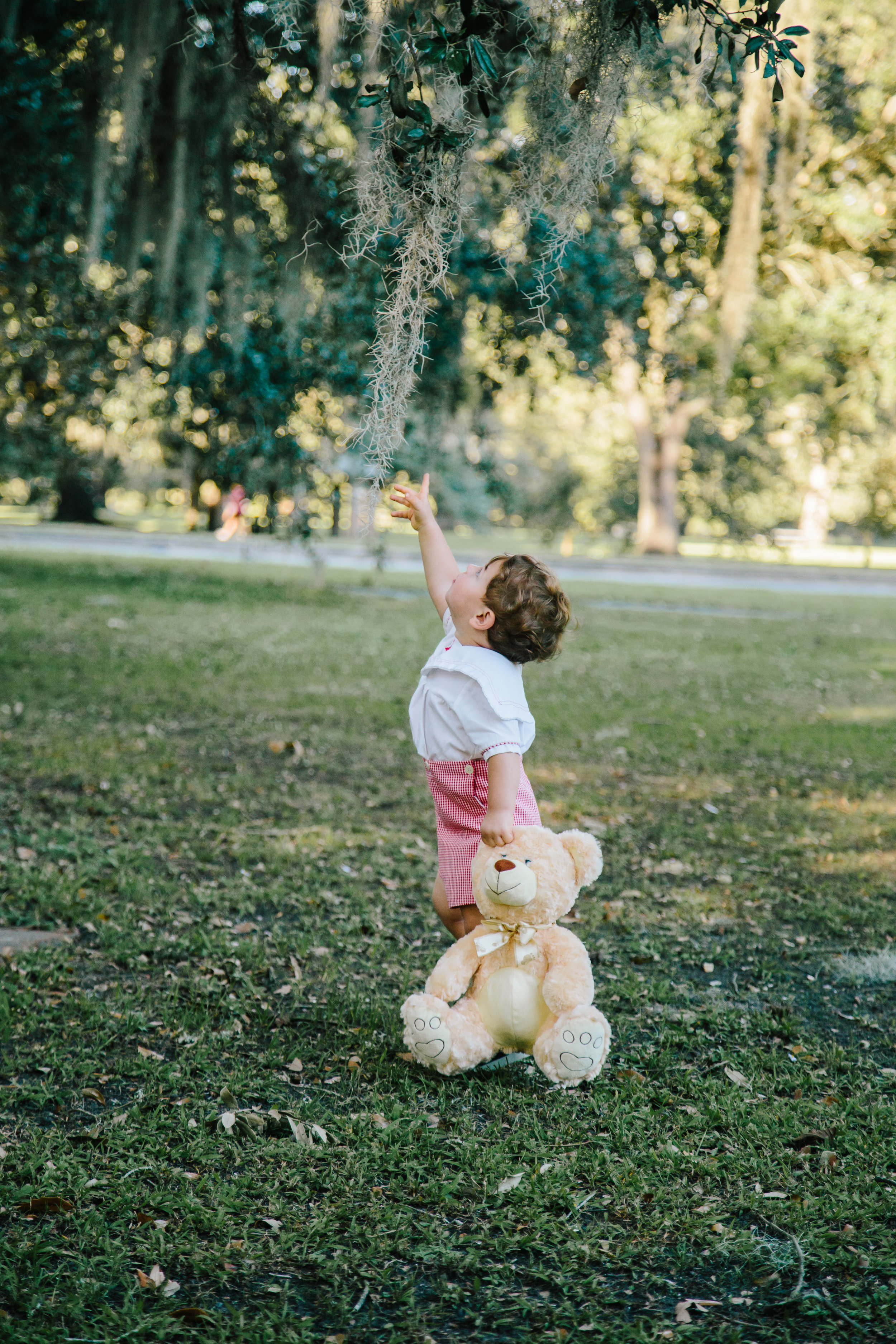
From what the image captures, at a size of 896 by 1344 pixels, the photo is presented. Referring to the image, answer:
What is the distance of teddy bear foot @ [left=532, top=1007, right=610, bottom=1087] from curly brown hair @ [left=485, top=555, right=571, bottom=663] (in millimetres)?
876

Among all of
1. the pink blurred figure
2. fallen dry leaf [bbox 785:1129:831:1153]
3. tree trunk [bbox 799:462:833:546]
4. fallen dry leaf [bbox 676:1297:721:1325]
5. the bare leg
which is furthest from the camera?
tree trunk [bbox 799:462:833:546]

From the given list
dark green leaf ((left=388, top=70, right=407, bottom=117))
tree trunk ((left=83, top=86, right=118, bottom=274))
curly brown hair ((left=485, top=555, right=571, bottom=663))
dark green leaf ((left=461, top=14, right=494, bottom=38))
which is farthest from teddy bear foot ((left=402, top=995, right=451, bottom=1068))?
tree trunk ((left=83, top=86, right=118, bottom=274))

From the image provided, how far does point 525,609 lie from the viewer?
2775 millimetres

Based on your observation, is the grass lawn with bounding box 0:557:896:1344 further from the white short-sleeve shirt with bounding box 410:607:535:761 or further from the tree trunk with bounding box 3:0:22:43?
the tree trunk with bounding box 3:0:22:43

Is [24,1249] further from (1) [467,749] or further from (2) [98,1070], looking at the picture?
(1) [467,749]

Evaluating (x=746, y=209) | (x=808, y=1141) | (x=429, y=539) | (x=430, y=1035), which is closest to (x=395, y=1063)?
(x=430, y=1035)

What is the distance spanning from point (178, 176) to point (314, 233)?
2.99ft

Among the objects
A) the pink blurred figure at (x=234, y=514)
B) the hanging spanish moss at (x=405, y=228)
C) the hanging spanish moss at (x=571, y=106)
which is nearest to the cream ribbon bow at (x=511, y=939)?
the hanging spanish moss at (x=405, y=228)

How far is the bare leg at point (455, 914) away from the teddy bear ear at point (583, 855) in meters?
0.33

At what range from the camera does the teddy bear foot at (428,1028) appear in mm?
2666

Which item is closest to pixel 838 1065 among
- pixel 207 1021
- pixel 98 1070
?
pixel 207 1021

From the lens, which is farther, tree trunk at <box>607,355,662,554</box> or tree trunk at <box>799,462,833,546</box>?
tree trunk at <box>799,462,833,546</box>

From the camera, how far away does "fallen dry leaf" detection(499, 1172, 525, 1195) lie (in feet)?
7.78

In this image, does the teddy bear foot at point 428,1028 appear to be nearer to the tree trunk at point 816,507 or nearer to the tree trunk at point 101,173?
the tree trunk at point 101,173
